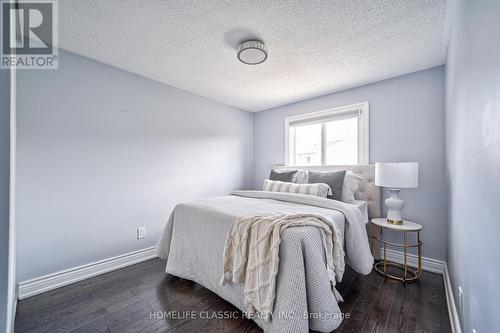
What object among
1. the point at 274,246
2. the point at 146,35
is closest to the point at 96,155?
the point at 146,35

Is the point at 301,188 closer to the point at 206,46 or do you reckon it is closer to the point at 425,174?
the point at 425,174

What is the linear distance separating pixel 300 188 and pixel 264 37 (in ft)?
5.36

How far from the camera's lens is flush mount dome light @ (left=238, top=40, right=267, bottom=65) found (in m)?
1.83

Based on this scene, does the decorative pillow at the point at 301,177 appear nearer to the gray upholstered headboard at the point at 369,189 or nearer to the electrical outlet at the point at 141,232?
the gray upholstered headboard at the point at 369,189

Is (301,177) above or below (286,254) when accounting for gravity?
above

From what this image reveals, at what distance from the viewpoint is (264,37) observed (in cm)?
180

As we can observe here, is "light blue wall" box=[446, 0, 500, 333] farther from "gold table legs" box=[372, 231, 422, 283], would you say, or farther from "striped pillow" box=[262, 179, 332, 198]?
"striped pillow" box=[262, 179, 332, 198]

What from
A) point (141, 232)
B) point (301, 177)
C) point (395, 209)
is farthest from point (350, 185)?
point (141, 232)

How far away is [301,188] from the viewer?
8.16 ft

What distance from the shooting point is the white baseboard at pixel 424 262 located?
2178 millimetres

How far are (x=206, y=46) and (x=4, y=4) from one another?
53.0 inches

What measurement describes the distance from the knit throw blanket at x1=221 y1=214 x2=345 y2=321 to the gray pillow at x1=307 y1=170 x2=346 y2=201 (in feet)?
3.35

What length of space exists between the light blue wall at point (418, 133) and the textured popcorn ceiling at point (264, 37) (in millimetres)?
183

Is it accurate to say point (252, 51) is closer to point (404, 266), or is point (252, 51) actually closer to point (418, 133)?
point (418, 133)
